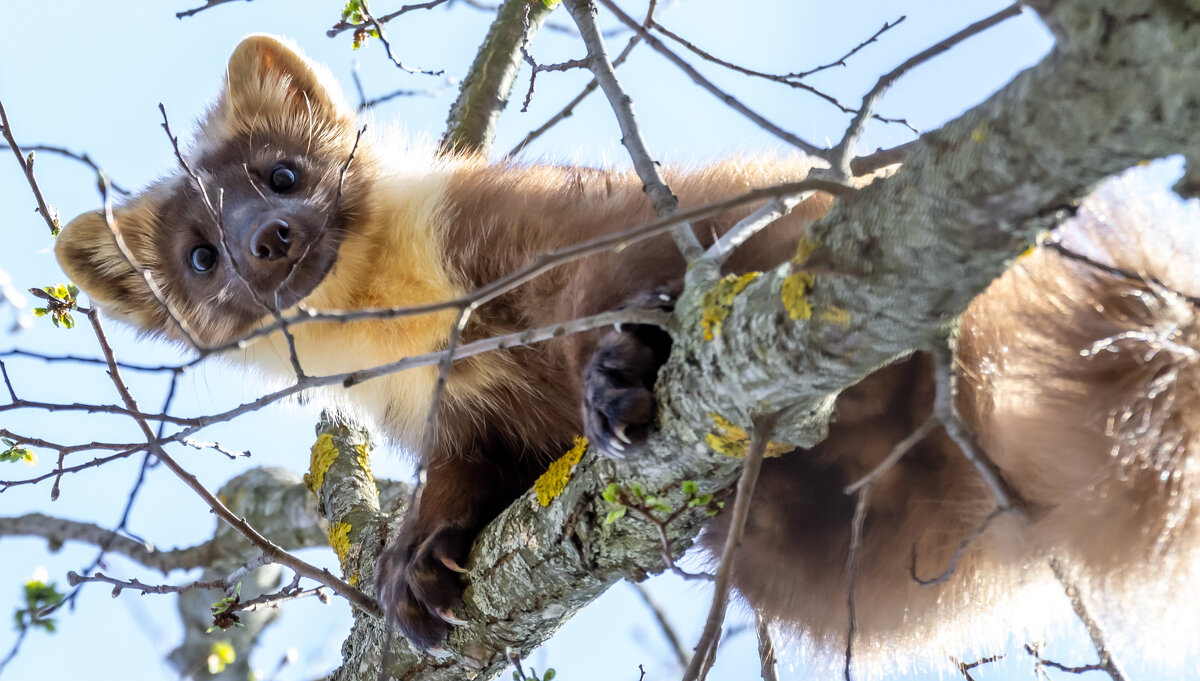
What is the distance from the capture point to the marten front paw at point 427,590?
3.29m

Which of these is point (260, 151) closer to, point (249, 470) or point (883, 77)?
point (249, 470)

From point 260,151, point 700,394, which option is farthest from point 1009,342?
point 260,151

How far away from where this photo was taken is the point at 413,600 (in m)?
3.34

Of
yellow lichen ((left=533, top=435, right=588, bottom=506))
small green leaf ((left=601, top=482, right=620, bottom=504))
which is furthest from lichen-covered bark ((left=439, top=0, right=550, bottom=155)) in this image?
small green leaf ((left=601, top=482, right=620, bottom=504))

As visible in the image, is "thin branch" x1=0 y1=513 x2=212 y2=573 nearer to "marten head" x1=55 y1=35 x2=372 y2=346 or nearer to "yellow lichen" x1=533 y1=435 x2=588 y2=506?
"marten head" x1=55 y1=35 x2=372 y2=346

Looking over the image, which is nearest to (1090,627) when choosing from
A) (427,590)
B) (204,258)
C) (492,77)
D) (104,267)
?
(427,590)

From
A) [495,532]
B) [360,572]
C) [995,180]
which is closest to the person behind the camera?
[995,180]

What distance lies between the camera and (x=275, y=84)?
4.87 meters

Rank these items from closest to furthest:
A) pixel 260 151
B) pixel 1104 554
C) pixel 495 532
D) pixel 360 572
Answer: pixel 1104 554, pixel 495 532, pixel 360 572, pixel 260 151

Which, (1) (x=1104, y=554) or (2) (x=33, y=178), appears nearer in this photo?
(1) (x=1104, y=554)

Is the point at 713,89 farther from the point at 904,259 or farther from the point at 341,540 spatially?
the point at 341,540

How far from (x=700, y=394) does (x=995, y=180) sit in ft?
3.06

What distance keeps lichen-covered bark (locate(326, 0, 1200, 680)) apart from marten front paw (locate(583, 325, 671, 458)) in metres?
0.06

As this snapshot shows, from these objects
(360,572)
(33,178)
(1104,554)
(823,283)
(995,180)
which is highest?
(33,178)
